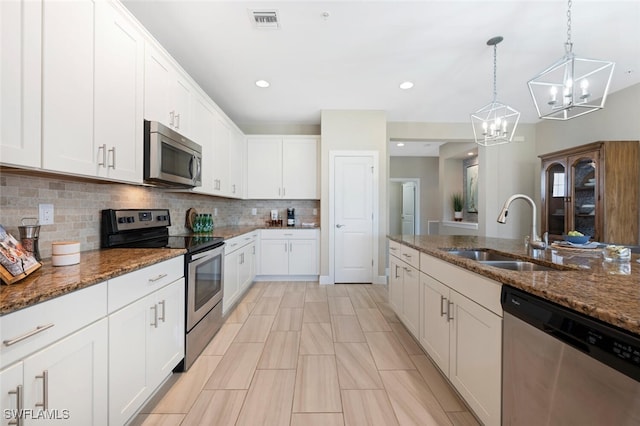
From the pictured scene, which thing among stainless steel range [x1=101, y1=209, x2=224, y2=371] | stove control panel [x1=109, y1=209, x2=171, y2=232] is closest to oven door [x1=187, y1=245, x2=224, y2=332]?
stainless steel range [x1=101, y1=209, x2=224, y2=371]

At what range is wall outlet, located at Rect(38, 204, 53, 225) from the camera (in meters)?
1.50

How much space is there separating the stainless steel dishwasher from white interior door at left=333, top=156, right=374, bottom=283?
301cm

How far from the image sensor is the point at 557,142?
434 centimetres

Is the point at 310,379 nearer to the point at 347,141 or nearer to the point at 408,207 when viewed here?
the point at 347,141

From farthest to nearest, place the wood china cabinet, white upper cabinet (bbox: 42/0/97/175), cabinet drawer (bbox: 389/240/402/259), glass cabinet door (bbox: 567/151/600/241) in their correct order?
glass cabinet door (bbox: 567/151/600/241) → the wood china cabinet → cabinet drawer (bbox: 389/240/402/259) → white upper cabinet (bbox: 42/0/97/175)

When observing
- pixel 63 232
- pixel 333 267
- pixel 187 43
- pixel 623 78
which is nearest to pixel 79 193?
pixel 63 232

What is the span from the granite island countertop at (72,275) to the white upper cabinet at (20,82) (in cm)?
48

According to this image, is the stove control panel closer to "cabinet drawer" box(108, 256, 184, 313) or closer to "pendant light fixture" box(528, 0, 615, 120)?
"cabinet drawer" box(108, 256, 184, 313)

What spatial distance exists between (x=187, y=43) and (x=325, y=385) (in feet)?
10.2

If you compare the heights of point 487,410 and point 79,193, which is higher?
point 79,193

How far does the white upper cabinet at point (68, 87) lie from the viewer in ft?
3.88

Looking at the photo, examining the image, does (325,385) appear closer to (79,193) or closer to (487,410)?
(487,410)

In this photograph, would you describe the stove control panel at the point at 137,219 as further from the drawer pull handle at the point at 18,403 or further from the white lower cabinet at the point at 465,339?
the white lower cabinet at the point at 465,339

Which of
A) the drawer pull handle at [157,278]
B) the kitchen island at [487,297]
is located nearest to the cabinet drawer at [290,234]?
the kitchen island at [487,297]
